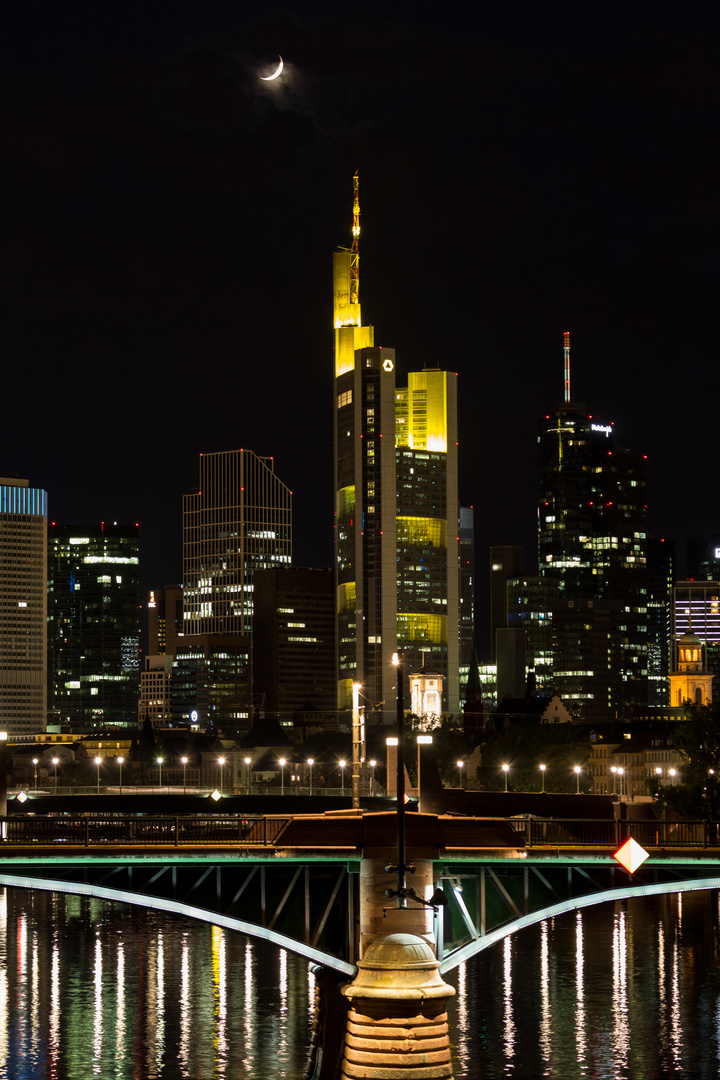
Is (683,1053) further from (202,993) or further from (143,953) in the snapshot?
(143,953)

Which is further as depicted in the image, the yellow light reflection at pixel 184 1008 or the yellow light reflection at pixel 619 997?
the yellow light reflection at pixel 619 997

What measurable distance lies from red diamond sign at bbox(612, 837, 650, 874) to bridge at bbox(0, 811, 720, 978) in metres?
3.50

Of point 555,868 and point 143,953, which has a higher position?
point 555,868

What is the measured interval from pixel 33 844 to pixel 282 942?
12.6 metres

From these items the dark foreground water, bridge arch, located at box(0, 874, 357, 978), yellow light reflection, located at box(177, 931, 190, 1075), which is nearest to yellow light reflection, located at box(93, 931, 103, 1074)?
the dark foreground water

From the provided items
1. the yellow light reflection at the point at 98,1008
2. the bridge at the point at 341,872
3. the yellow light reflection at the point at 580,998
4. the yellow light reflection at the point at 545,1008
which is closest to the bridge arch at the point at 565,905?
the bridge at the point at 341,872

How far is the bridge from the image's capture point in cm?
5766

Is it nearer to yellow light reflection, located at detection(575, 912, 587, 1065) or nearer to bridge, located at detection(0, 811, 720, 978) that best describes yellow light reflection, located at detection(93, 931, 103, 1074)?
bridge, located at detection(0, 811, 720, 978)

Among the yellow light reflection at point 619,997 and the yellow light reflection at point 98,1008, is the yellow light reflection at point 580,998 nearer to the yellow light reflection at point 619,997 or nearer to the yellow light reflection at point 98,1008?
the yellow light reflection at point 619,997

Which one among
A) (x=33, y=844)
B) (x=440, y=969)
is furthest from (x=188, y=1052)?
(x=440, y=969)

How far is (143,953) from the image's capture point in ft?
334

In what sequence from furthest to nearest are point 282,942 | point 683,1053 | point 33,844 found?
point 683,1053 → point 33,844 → point 282,942

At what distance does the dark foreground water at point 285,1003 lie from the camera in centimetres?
6925

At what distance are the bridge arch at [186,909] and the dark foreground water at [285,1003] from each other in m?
10.4
